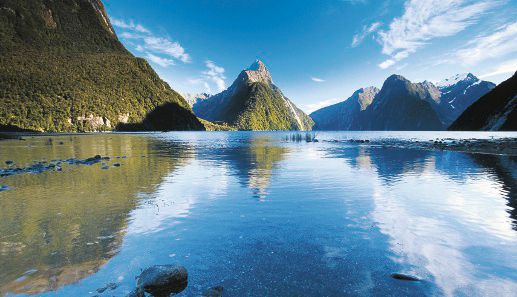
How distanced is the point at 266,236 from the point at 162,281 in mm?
5378

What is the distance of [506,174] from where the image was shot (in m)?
27.6

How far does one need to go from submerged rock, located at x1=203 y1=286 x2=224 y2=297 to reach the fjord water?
259mm

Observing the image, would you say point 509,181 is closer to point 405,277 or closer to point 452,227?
point 452,227

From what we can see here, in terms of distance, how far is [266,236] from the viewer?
12148 mm

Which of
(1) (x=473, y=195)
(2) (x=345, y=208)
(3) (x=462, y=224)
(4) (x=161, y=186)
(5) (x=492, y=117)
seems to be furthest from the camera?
(5) (x=492, y=117)

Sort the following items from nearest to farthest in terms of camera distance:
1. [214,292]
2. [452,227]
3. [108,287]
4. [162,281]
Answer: [214,292] < [162,281] < [108,287] < [452,227]

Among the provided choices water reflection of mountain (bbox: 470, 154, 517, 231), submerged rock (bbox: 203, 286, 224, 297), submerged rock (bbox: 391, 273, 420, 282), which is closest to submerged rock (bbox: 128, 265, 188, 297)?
submerged rock (bbox: 203, 286, 224, 297)

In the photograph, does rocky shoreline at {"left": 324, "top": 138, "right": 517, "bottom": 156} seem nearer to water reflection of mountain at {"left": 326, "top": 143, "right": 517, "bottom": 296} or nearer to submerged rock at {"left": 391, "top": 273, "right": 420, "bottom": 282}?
water reflection of mountain at {"left": 326, "top": 143, "right": 517, "bottom": 296}

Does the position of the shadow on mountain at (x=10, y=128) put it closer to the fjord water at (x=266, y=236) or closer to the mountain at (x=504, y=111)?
the fjord water at (x=266, y=236)

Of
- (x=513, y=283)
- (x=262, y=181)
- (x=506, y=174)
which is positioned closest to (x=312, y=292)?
(x=513, y=283)

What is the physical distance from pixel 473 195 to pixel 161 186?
23.6 m

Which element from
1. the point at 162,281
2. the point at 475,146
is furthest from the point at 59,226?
the point at 475,146

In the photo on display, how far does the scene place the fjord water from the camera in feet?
27.2

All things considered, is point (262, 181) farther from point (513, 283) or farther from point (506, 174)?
point (506, 174)
